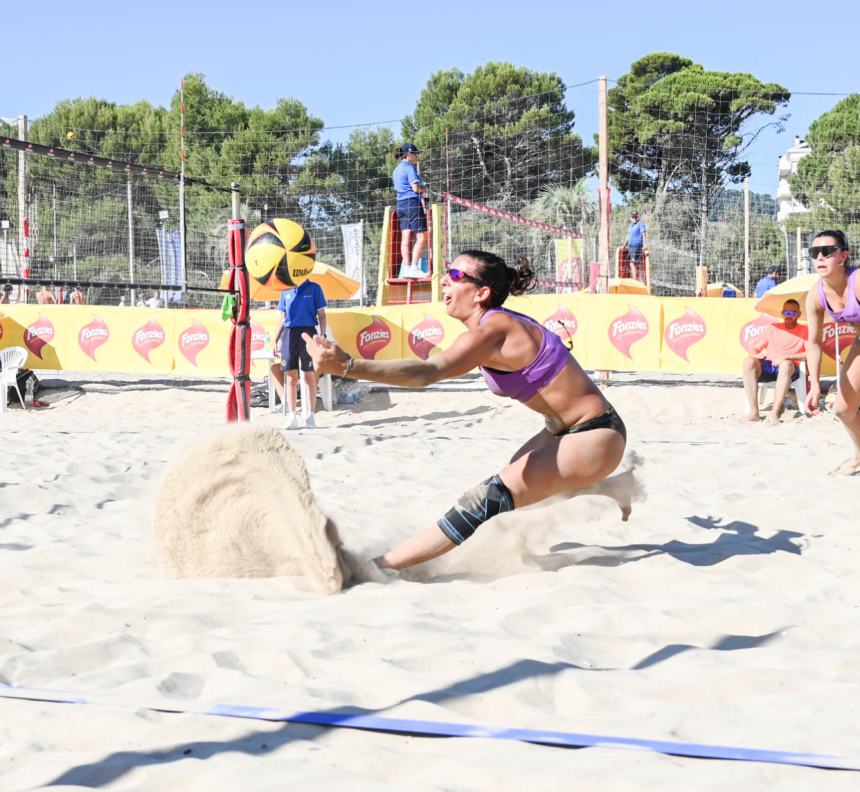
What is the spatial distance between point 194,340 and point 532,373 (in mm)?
8957

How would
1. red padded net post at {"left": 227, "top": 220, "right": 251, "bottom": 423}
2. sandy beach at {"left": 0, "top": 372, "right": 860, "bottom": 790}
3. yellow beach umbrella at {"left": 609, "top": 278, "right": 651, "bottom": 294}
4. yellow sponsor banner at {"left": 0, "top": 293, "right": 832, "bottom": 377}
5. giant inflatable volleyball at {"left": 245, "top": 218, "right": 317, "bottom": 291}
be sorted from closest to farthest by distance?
sandy beach at {"left": 0, "top": 372, "right": 860, "bottom": 790}
red padded net post at {"left": 227, "top": 220, "right": 251, "bottom": 423}
giant inflatable volleyball at {"left": 245, "top": 218, "right": 317, "bottom": 291}
yellow sponsor banner at {"left": 0, "top": 293, "right": 832, "bottom": 377}
yellow beach umbrella at {"left": 609, "top": 278, "right": 651, "bottom": 294}

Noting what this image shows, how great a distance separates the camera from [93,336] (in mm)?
11680

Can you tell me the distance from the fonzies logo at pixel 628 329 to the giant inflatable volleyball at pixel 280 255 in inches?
147

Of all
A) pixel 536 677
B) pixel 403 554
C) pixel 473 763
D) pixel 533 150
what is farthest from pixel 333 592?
pixel 533 150

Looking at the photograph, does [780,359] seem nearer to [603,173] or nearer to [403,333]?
[603,173]

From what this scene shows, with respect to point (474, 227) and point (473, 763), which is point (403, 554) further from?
point (474, 227)

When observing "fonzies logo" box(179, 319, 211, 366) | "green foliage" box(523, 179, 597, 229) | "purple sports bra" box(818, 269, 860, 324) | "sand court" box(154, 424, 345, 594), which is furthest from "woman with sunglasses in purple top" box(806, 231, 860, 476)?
"green foliage" box(523, 179, 597, 229)

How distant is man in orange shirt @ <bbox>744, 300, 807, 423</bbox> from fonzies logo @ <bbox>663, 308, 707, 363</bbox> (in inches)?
50.1

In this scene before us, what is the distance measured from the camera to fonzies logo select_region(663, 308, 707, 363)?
10383 mm

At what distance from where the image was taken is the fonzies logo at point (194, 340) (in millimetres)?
11508

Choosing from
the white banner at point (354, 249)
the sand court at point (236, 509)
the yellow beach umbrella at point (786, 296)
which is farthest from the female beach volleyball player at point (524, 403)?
the white banner at point (354, 249)

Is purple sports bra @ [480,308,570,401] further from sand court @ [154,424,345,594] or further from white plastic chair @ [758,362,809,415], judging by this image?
white plastic chair @ [758,362,809,415]

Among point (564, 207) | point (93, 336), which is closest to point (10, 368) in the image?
point (93, 336)

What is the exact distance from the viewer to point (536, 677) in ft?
7.35
